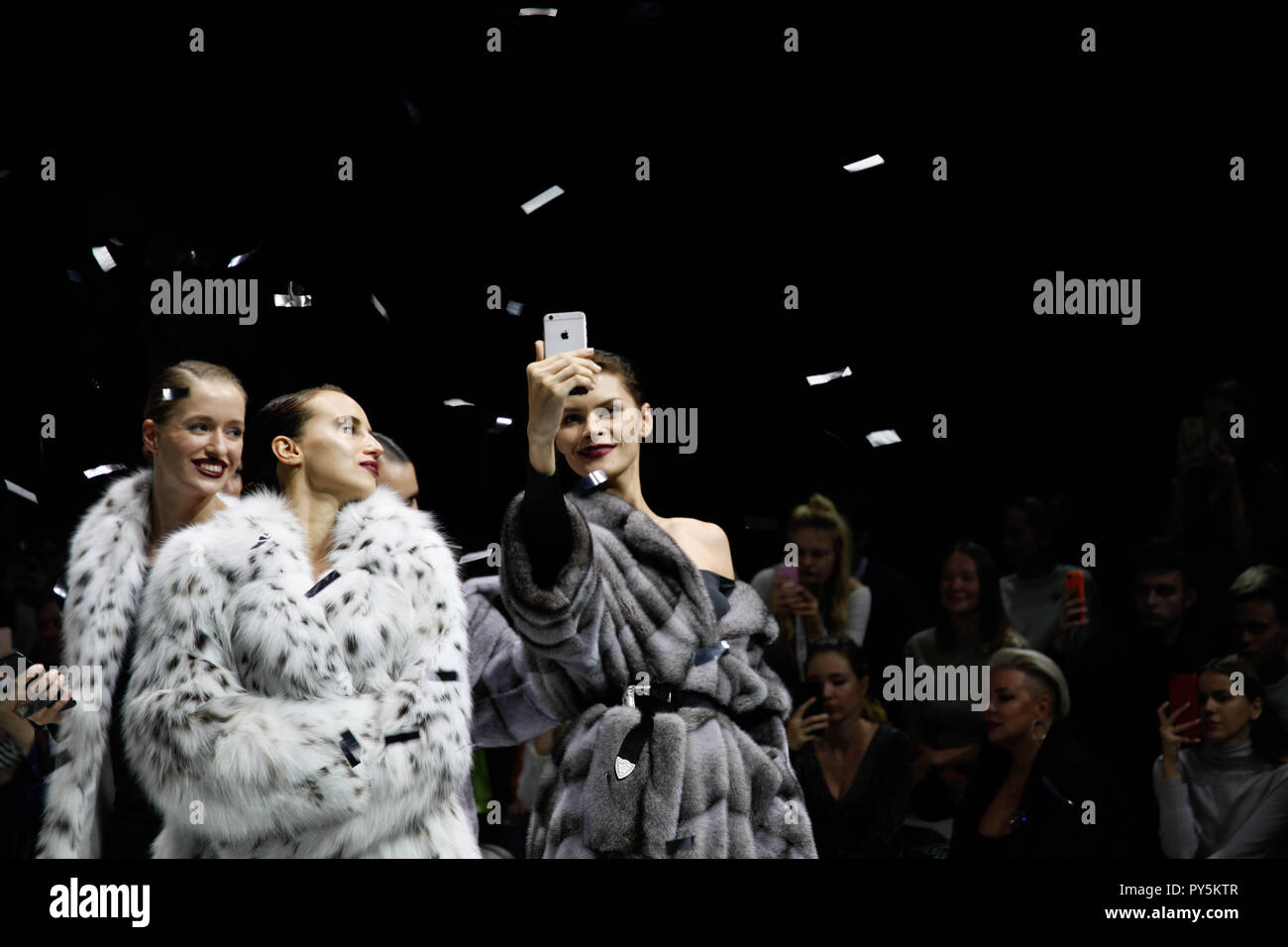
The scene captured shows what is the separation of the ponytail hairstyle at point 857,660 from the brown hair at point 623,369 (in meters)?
0.81

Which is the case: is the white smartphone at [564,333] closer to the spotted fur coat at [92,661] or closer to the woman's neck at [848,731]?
the spotted fur coat at [92,661]

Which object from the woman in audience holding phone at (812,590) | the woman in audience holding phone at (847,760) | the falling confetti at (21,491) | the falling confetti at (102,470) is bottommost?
the woman in audience holding phone at (847,760)

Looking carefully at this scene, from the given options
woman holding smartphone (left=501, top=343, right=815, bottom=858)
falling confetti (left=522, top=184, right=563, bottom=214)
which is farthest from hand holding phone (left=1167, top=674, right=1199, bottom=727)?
falling confetti (left=522, top=184, right=563, bottom=214)

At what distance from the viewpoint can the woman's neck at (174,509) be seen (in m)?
3.68

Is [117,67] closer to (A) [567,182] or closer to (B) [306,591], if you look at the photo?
(A) [567,182]

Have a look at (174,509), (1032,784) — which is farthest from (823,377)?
(174,509)

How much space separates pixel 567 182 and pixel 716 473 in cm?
87

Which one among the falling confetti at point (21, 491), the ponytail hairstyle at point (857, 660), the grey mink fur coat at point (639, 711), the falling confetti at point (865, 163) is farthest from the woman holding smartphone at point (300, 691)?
the falling confetti at point (865, 163)

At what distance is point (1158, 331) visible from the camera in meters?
4.09

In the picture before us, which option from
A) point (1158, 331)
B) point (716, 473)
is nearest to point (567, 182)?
point (716, 473)

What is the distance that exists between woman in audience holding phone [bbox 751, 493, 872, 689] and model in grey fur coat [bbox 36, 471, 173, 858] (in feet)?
4.68

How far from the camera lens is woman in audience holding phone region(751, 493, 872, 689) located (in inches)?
156

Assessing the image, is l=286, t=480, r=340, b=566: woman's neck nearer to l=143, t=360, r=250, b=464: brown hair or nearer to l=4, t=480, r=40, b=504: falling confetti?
l=143, t=360, r=250, b=464: brown hair

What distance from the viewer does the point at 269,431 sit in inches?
144
